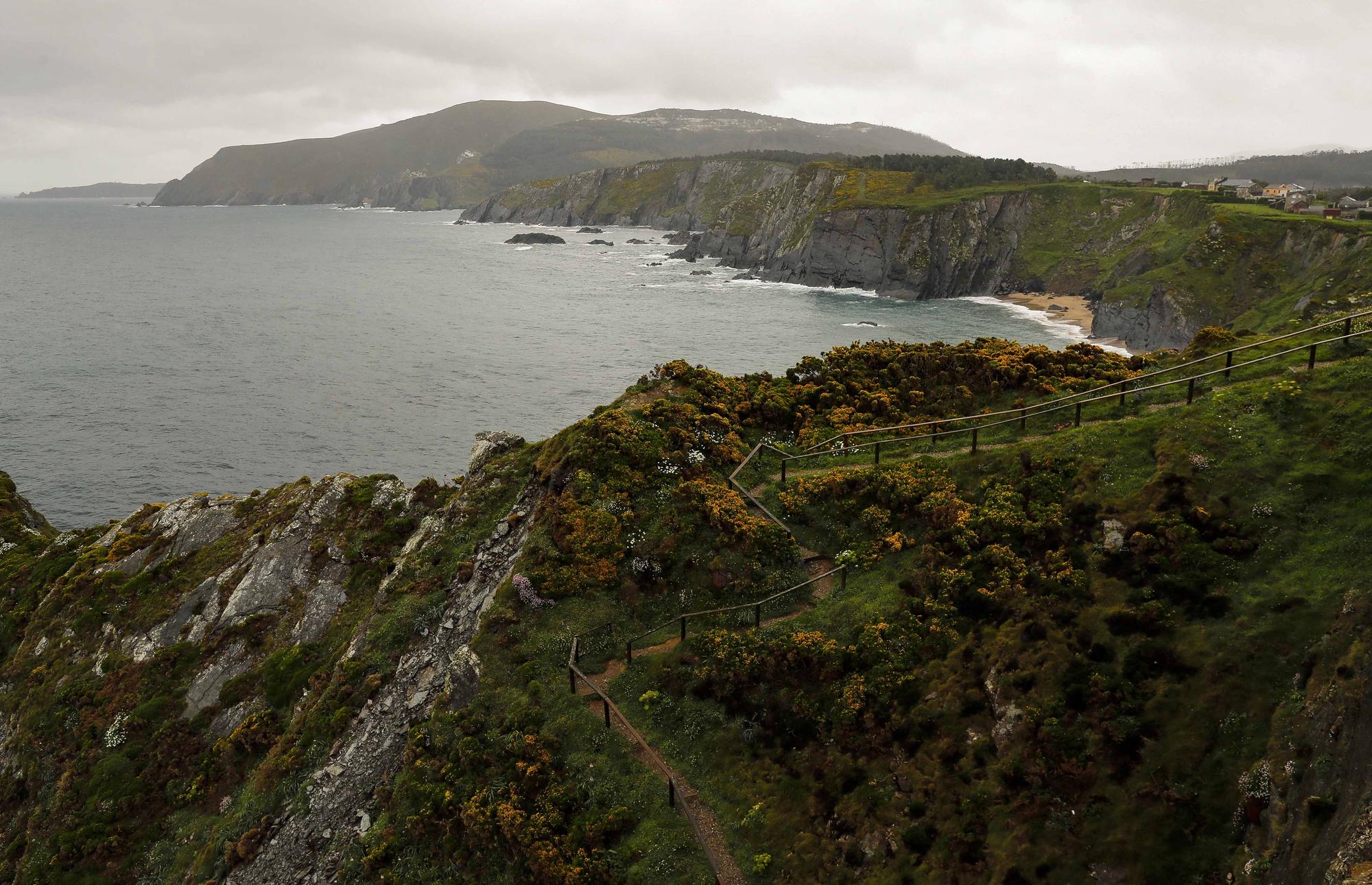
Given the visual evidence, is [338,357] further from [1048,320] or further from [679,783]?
[1048,320]

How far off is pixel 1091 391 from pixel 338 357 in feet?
352

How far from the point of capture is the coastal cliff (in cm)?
10594

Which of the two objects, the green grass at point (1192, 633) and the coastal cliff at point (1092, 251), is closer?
the green grass at point (1192, 633)

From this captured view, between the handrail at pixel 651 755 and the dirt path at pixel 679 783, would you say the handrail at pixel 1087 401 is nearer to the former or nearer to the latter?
the dirt path at pixel 679 783

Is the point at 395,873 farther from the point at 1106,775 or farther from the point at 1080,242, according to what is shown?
the point at 1080,242

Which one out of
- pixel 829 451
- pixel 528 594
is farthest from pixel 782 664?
pixel 829 451

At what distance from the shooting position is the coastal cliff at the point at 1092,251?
348ft

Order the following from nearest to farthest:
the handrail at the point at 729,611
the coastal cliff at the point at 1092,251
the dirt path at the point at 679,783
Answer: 1. the dirt path at the point at 679,783
2. the handrail at the point at 729,611
3. the coastal cliff at the point at 1092,251

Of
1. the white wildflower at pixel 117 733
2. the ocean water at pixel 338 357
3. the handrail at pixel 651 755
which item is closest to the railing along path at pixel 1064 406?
the handrail at pixel 651 755

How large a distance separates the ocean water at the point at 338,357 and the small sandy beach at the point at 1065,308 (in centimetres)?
418

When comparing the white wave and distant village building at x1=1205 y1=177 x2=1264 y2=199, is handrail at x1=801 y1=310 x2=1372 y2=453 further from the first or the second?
distant village building at x1=1205 y1=177 x2=1264 y2=199

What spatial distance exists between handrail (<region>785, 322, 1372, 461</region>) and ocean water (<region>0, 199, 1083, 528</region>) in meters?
49.3

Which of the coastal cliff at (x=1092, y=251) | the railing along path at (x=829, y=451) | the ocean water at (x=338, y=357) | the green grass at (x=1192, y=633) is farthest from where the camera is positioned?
the coastal cliff at (x=1092, y=251)

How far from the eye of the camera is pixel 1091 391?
97.2 ft
